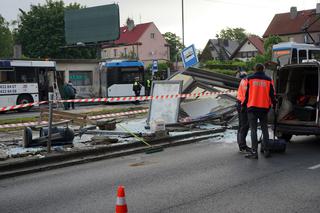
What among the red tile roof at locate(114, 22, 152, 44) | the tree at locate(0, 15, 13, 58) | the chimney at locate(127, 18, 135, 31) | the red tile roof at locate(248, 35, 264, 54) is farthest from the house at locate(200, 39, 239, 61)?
the tree at locate(0, 15, 13, 58)

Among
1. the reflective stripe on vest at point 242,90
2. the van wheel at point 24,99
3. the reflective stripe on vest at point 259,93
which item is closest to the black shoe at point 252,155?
the reflective stripe on vest at point 259,93

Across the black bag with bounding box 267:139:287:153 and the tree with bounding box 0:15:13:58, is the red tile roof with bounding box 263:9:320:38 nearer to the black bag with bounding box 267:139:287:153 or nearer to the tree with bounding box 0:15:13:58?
the tree with bounding box 0:15:13:58

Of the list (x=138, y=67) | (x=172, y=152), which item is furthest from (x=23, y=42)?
(x=172, y=152)

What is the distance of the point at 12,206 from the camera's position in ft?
21.2

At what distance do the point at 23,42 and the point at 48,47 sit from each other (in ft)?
15.6

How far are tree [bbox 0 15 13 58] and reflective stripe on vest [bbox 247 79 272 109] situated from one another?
76092mm

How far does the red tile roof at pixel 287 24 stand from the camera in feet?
262

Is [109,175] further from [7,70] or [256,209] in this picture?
[7,70]

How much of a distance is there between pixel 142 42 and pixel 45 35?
2386 cm

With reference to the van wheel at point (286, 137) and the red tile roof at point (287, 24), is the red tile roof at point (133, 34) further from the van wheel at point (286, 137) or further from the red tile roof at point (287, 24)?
the van wheel at point (286, 137)

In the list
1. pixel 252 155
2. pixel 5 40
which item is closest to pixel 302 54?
pixel 252 155

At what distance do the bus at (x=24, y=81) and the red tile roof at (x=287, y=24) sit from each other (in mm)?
58740

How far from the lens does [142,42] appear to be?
281 ft

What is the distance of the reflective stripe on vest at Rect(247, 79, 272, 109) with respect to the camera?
9555 mm
